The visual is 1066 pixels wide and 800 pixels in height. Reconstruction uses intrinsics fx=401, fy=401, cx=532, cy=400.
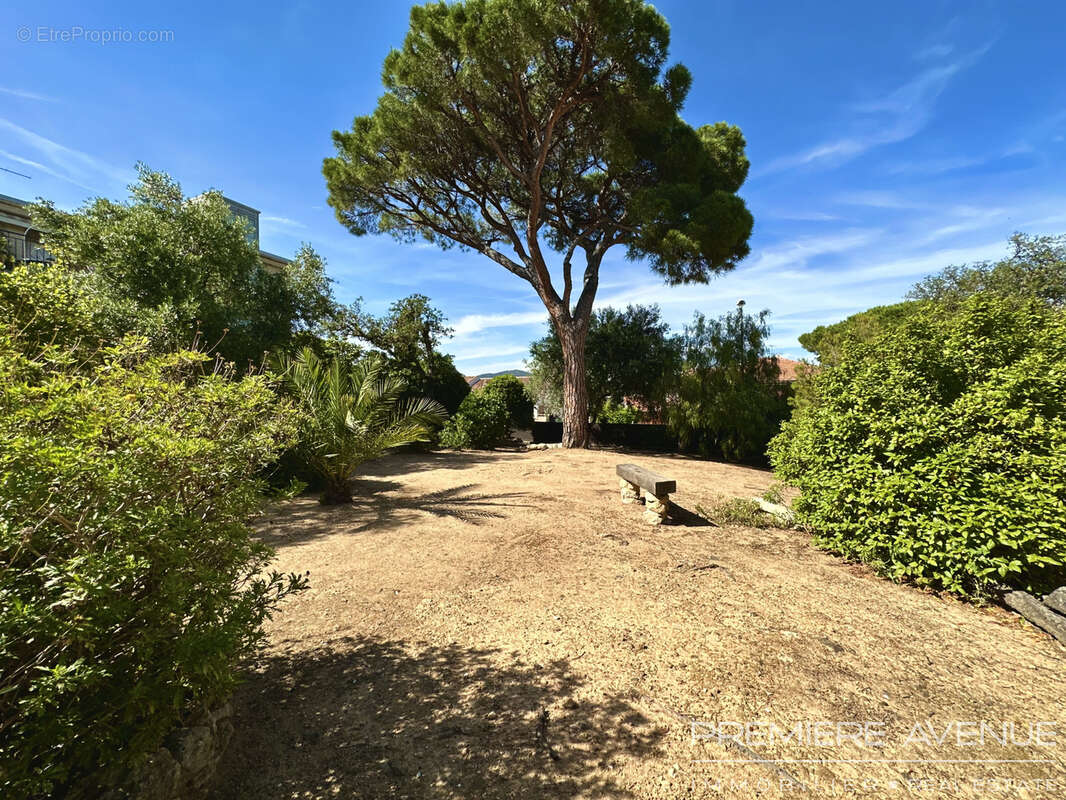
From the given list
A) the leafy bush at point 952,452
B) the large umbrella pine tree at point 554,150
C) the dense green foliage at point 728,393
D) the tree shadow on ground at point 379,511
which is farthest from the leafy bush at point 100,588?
the dense green foliage at point 728,393

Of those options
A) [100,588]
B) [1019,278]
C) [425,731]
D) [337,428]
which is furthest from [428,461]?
[1019,278]

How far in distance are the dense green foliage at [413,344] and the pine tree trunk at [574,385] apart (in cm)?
462

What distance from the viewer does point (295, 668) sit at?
7.76ft

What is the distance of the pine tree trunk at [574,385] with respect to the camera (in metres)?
12.3

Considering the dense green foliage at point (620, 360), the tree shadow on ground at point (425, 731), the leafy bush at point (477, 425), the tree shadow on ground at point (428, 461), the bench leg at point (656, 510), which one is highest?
the dense green foliage at point (620, 360)

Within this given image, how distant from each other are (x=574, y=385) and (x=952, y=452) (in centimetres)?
946

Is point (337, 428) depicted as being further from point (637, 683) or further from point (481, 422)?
point (481, 422)

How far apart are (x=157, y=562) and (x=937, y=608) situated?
458cm

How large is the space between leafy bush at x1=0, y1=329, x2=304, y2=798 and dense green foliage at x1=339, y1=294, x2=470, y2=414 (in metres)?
12.3

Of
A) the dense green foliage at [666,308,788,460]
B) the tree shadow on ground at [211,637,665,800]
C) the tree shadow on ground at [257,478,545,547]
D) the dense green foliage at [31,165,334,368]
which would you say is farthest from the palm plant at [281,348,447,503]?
the dense green foliage at [666,308,788,460]

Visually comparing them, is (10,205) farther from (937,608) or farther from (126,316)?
(937,608)

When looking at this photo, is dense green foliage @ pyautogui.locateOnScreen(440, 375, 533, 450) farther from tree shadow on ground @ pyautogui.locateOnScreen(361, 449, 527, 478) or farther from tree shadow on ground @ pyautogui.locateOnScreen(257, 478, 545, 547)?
tree shadow on ground @ pyautogui.locateOnScreen(257, 478, 545, 547)

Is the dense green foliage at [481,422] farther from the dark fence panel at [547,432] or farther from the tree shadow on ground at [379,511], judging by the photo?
the tree shadow on ground at [379,511]

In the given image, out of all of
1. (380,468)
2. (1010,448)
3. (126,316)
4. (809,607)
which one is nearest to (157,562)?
(809,607)
